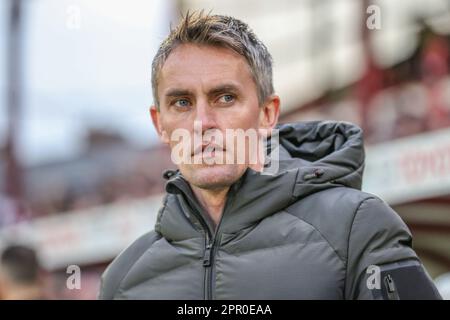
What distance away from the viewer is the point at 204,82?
5.93 ft

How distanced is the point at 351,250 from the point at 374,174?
5980mm

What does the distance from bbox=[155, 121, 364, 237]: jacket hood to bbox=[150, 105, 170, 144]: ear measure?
97 millimetres

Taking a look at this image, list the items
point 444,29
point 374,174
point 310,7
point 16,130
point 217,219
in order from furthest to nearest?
1. point 16,130
2. point 310,7
3. point 444,29
4. point 374,174
5. point 217,219

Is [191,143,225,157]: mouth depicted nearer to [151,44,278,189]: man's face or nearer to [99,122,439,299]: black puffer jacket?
[151,44,278,189]: man's face

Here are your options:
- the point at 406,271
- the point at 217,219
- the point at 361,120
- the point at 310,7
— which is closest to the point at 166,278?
the point at 217,219

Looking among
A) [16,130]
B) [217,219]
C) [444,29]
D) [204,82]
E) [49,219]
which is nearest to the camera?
[204,82]

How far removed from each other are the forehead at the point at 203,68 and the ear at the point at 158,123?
12cm

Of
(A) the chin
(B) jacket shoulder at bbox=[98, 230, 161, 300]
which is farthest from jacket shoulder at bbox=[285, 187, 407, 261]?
(B) jacket shoulder at bbox=[98, 230, 161, 300]

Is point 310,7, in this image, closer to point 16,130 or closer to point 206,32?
point 16,130

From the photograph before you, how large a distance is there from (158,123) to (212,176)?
0.26m

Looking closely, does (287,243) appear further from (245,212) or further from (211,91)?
(211,91)

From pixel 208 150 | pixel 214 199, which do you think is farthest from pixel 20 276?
pixel 208 150

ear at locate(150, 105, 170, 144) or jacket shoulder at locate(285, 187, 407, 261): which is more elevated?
ear at locate(150, 105, 170, 144)

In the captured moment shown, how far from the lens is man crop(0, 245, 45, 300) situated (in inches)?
162
